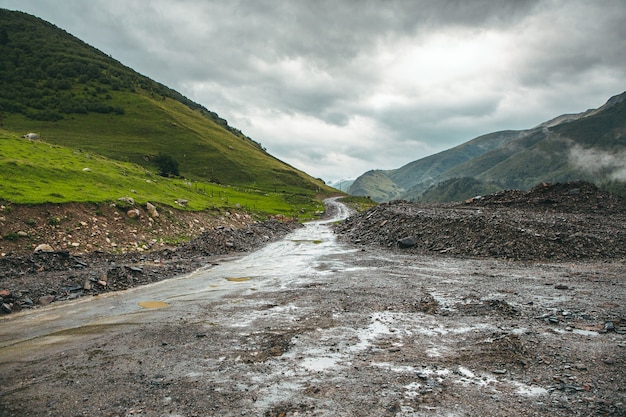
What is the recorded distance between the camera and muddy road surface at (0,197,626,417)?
6398mm

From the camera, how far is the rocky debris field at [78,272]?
46.4 feet

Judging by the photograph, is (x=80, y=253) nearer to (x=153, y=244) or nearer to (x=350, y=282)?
(x=153, y=244)

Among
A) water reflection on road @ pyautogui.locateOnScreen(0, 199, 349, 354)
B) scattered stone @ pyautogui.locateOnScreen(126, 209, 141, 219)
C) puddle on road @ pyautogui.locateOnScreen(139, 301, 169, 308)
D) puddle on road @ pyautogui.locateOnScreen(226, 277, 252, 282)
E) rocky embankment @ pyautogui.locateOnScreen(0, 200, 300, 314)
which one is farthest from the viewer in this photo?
scattered stone @ pyautogui.locateOnScreen(126, 209, 141, 219)

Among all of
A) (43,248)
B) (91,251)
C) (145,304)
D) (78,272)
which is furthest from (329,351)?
(91,251)

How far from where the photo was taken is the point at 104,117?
343 ft

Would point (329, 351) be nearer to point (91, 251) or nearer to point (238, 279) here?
point (238, 279)

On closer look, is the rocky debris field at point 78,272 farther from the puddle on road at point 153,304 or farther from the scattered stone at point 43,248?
the puddle on road at point 153,304

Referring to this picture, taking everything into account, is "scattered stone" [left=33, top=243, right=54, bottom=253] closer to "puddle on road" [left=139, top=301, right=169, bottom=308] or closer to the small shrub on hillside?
"puddle on road" [left=139, top=301, right=169, bottom=308]

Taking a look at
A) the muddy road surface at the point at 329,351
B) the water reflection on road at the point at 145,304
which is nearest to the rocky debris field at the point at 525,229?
the muddy road surface at the point at 329,351

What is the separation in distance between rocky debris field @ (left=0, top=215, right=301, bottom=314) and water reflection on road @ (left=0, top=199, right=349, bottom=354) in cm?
86

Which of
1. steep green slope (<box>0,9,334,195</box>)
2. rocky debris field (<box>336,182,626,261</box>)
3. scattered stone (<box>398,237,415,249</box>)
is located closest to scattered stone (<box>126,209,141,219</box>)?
rocky debris field (<box>336,182,626,261</box>)

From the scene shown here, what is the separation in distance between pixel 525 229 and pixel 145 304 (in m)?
25.1

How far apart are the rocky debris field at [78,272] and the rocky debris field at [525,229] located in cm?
1757

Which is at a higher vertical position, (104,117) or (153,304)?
(104,117)
